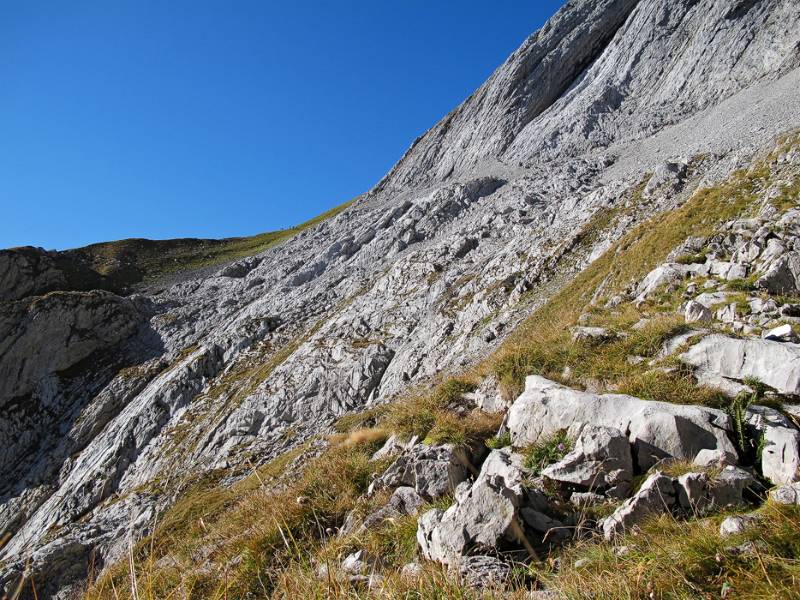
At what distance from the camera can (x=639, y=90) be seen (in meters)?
47.2

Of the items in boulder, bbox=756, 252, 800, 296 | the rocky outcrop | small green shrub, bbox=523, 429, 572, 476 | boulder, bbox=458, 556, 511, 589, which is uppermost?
the rocky outcrop

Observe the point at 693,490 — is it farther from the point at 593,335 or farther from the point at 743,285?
the point at 743,285

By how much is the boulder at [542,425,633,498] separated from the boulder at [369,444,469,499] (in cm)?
129

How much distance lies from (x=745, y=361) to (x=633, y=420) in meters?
2.26

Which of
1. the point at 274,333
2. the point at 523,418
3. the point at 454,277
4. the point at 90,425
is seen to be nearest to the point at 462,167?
the point at 454,277

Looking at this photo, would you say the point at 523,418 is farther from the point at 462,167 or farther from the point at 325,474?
the point at 462,167

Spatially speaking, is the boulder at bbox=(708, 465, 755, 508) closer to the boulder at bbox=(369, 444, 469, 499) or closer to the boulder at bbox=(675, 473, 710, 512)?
the boulder at bbox=(675, 473, 710, 512)

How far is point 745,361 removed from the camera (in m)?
6.30

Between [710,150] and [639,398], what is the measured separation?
29770mm

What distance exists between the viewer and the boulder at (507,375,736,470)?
5.11 meters

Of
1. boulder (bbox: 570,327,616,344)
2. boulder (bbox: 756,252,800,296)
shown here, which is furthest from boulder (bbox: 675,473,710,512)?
boulder (bbox: 756,252,800,296)

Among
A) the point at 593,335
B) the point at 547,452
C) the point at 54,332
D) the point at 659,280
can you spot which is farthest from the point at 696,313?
the point at 54,332

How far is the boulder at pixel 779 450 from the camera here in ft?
14.0

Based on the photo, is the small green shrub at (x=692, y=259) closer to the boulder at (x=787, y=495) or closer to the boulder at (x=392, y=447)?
the boulder at (x=392, y=447)
